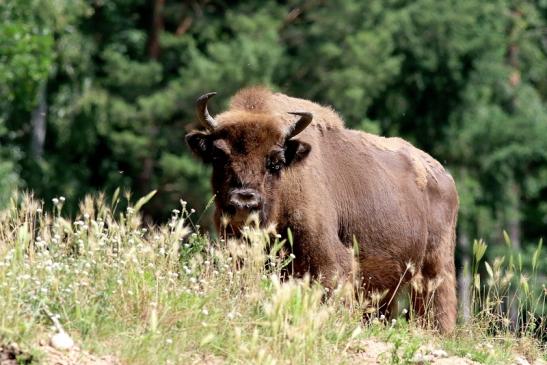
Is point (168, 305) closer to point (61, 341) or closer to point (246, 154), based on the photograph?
point (61, 341)

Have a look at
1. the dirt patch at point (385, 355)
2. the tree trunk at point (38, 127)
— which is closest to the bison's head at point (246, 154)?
the dirt patch at point (385, 355)

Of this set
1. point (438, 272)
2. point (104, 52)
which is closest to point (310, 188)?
point (438, 272)

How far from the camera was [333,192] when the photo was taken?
41.8ft

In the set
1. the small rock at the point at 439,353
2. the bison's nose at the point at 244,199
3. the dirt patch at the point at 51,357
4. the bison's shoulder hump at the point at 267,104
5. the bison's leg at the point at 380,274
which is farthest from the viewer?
the bison's leg at the point at 380,274

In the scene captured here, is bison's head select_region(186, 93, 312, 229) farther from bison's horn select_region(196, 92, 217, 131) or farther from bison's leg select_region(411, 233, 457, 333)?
Result: bison's leg select_region(411, 233, 457, 333)

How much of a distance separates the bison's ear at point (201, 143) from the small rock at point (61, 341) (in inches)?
170

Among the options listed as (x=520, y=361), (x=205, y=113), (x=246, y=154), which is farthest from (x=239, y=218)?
(x=520, y=361)

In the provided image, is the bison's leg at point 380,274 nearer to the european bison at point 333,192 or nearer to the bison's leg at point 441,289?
the european bison at point 333,192

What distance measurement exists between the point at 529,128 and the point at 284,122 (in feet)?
94.6

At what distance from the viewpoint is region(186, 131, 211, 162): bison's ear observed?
1214cm

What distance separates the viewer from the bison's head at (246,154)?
11.4m

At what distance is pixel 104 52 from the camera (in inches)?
1346

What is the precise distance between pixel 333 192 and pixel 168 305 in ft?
14.3

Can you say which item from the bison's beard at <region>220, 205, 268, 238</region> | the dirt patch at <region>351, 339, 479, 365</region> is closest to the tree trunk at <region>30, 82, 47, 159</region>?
the bison's beard at <region>220, 205, 268, 238</region>
